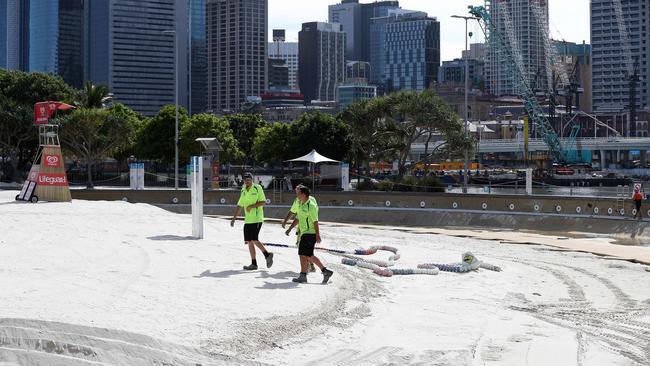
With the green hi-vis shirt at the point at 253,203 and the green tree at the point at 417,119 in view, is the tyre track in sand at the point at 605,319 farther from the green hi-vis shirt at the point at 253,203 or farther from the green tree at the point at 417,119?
the green tree at the point at 417,119

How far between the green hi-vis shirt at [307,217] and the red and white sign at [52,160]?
2227 centimetres

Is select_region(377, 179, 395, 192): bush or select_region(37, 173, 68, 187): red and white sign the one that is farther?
select_region(377, 179, 395, 192): bush

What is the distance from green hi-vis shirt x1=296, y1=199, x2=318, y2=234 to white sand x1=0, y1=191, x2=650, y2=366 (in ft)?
3.42

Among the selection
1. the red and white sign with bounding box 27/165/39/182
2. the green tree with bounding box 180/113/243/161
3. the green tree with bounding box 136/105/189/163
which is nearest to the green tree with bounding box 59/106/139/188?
the green tree with bounding box 180/113/243/161

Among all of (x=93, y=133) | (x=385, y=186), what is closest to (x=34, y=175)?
(x=385, y=186)

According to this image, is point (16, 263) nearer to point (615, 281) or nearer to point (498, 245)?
point (615, 281)

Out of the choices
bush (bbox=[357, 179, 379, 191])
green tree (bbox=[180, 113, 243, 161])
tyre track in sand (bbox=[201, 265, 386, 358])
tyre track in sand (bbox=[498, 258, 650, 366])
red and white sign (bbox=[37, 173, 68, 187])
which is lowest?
tyre track in sand (bbox=[498, 258, 650, 366])

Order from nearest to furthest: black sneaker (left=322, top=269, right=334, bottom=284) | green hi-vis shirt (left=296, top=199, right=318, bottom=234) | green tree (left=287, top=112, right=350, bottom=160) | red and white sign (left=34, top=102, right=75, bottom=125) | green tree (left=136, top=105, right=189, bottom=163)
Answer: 1. green hi-vis shirt (left=296, top=199, right=318, bottom=234)
2. black sneaker (left=322, top=269, right=334, bottom=284)
3. red and white sign (left=34, top=102, right=75, bottom=125)
4. green tree (left=287, top=112, right=350, bottom=160)
5. green tree (left=136, top=105, right=189, bottom=163)

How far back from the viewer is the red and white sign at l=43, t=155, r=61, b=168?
3553 centimetres

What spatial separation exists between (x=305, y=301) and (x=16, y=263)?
5.62 meters

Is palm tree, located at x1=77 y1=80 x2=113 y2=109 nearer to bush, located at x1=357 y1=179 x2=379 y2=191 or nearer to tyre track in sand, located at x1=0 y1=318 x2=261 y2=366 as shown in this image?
bush, located at x1=357 y1=179 x2=379 y2=191

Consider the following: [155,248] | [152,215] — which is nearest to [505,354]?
[155,248]

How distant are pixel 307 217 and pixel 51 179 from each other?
22.8 metres

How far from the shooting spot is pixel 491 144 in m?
149
